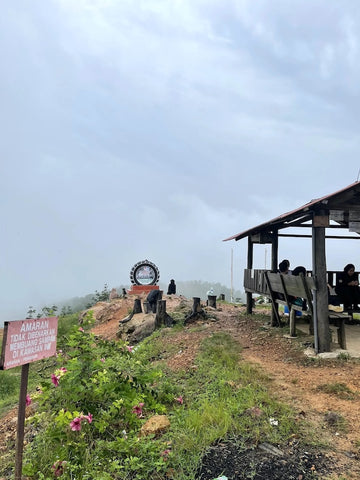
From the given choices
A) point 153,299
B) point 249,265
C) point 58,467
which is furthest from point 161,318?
point 58,467

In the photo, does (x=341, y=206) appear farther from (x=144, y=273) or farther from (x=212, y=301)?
(x=144, y=273)

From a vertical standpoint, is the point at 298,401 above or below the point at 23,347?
below

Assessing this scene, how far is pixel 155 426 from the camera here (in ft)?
10.8

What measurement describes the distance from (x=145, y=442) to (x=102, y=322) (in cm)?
1251

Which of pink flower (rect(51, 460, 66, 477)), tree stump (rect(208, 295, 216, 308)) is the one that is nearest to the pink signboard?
pink flower (rect(51, 460, 66, 477))

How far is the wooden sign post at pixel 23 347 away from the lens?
2432 millimetres

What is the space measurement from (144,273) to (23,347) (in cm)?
1708

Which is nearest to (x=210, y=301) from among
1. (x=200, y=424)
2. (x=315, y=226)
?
(x=315, y=226)

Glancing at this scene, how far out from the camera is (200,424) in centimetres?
328

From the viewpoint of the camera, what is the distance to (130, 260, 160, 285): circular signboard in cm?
1941

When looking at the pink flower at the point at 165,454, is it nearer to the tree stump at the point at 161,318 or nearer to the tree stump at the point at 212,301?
the tree stump at the point at 161,318

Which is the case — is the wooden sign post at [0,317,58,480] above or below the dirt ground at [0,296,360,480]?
above

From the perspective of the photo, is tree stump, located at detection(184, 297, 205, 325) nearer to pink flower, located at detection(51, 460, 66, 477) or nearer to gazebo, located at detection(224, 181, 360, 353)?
gazebo, located at detection(224, 181, 360, 353)

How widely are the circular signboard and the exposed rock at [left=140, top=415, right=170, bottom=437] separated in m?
16.1
